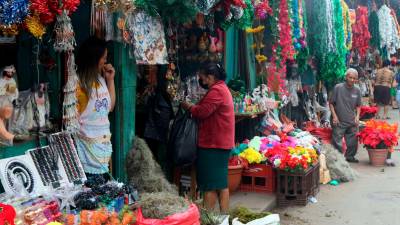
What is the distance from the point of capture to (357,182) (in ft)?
29.4

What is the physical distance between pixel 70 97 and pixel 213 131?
69.6 inches

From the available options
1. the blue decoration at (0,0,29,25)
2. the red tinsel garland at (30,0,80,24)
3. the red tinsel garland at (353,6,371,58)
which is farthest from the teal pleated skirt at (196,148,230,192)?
the red tinsel garland at (353,6,371,58)

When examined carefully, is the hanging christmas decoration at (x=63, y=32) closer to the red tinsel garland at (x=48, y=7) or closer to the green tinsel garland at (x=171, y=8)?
the red tinsel garland at (x=48, y=7)

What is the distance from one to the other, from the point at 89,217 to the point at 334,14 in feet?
26.9

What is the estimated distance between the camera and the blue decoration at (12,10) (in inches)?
143

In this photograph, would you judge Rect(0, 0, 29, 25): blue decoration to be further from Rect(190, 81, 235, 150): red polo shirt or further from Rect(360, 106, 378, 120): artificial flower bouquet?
Rect(360, 106, 378, 120): artificial flower bouquet

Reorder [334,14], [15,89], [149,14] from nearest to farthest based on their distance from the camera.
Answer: [15,89]
[149,14]
[334,14]

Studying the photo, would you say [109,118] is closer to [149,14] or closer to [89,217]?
[149,14]

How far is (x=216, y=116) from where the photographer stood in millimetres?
5957

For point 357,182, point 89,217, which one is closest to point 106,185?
point 89,217

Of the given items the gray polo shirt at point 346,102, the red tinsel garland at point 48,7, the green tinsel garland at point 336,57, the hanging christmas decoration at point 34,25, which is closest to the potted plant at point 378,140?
the gray polo shirt at point 346,102

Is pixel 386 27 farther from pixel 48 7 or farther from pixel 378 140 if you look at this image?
pixel 48 7

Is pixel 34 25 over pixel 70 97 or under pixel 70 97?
over

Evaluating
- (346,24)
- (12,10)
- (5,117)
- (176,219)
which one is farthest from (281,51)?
(12,10)
